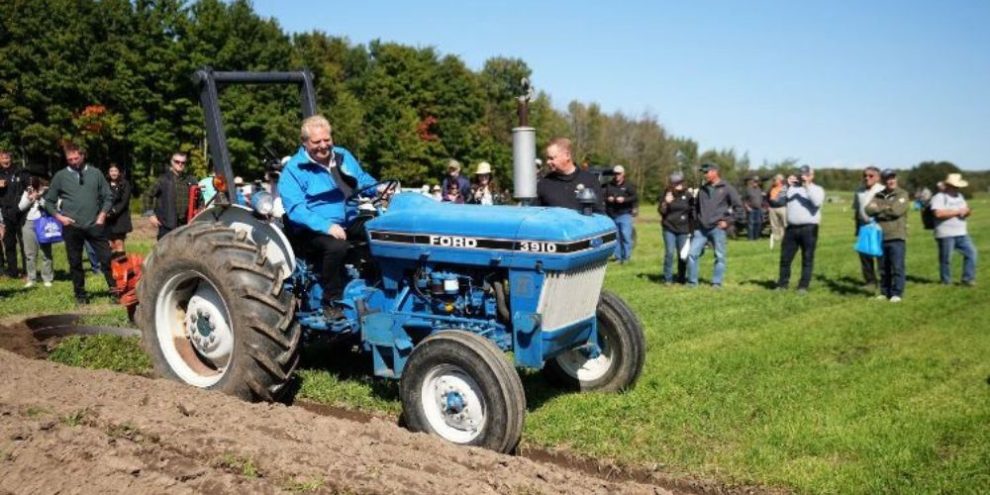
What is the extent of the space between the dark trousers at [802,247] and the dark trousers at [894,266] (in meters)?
0.94

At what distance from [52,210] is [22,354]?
3316 mm

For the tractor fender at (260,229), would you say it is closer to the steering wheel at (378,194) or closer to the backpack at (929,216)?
the steering wheel at (378,194)

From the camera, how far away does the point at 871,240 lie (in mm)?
11141

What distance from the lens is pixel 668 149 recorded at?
5875 centimetres

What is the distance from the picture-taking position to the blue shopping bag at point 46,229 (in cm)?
1145

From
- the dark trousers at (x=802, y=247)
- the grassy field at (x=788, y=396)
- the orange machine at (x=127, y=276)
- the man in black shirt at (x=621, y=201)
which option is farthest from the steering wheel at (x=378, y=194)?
the man in black shirt at (x=621, y=201)

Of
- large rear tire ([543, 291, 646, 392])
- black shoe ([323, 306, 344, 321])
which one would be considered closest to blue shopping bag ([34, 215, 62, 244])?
black shoe ([323, 306, 344, 321])

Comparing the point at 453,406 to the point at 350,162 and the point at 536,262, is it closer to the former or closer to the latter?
the point at 536,262

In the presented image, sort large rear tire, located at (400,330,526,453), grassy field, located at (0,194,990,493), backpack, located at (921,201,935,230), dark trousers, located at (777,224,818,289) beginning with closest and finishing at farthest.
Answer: large rear tire, located at (400,330,526,453) → grassy field, located at (0,194,990,493) → dark trousers, located at (777,224,818,289) → backpack, located at (921,201,935,230)

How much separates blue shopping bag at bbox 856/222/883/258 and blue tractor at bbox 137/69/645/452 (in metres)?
6.82

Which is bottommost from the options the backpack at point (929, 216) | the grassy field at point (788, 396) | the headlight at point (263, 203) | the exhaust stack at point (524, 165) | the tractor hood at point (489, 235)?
the grassy field at point (788, 396)

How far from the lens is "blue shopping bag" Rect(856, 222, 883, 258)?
1105 centimetres

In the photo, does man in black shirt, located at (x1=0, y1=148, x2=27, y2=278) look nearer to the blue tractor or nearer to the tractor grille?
the blue tractor

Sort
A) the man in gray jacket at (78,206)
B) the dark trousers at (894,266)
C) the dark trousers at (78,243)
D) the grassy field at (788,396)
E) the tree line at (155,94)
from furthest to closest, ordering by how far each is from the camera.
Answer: the tree line at (155,94) < the dark trousers at (894,266) < the dark trousers at (78,243) < the man in gray jacket at (78,206) < the grassy field at (788,396)
